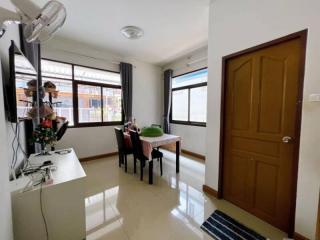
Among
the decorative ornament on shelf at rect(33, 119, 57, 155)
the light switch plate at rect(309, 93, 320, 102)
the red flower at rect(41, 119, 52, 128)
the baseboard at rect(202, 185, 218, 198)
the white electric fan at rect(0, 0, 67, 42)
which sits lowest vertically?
the baseboard at rect(202, 185, 218, 198)

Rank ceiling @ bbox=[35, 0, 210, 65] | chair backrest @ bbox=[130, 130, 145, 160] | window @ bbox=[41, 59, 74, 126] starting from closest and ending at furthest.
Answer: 1. ceiling @ bbox=[35, 0, 210, 65]
2. chair backrest @ bbox=[130, 130, 145, 160]
3. window @ bbox=[41, 59, 74, 126]

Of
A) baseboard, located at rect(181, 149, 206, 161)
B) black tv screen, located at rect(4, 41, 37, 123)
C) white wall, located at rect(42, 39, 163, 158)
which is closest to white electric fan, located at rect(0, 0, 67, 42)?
black tv screen, located at rect(4, 41, 37, 123)

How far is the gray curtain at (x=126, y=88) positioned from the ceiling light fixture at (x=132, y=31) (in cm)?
125

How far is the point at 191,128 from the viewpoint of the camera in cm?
433

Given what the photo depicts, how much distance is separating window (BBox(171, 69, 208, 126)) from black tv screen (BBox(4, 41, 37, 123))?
3.52 meters

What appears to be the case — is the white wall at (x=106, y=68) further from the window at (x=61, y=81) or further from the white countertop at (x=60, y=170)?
the white countertop at (x=60, y=170)

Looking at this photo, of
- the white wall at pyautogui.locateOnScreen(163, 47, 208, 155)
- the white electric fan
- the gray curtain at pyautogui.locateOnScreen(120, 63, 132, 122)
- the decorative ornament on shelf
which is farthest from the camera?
the gray curtain at pyautogui.locateOnScreen(120, 63, 132, 122)

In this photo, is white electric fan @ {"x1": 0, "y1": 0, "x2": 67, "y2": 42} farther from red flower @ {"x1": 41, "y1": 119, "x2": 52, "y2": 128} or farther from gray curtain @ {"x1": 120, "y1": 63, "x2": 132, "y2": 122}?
gray curtain @ {"x1": 120, "y1": 63, "x2": 132, "y2": 122}

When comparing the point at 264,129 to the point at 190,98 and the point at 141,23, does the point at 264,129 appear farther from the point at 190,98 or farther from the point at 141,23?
the point at 190,98

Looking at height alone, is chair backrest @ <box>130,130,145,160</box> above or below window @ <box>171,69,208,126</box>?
below

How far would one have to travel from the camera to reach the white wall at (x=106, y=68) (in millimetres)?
3424

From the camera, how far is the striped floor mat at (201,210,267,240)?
1557mm

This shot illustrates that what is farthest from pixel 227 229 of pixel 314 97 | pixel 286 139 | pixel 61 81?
pixel 61 81

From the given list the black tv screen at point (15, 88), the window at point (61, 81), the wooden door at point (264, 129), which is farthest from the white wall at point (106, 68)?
the wooden door at point (264, 129)
